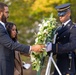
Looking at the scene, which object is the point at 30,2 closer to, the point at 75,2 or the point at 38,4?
the point at 38,4

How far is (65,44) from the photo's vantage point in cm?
648

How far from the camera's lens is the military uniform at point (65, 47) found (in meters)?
6.45

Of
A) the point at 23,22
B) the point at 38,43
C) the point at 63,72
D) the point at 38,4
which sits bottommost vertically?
the point at 23,22

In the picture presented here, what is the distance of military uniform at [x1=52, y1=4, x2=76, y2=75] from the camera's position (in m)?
6.45

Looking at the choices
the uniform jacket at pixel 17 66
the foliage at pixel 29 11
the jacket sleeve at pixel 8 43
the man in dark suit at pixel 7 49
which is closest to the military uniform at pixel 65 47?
the man in dark suit at pixel 7 49

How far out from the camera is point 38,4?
12555 mm

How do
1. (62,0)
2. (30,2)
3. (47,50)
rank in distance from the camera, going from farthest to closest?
(30,2) < (62,0) < (47,50)

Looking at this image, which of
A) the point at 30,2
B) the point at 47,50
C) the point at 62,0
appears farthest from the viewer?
the point at 30,2

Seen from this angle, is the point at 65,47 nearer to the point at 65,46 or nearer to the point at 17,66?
the point at 65,46

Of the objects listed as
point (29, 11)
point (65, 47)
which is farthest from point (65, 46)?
point (29, 11)

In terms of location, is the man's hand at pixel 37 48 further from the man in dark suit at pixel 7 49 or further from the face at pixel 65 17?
the face at pixel 65 17

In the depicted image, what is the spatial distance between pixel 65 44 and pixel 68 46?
0.25 ft

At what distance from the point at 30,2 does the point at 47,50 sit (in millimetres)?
6608

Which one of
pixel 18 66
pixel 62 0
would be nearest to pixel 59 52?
pixel 18 66
